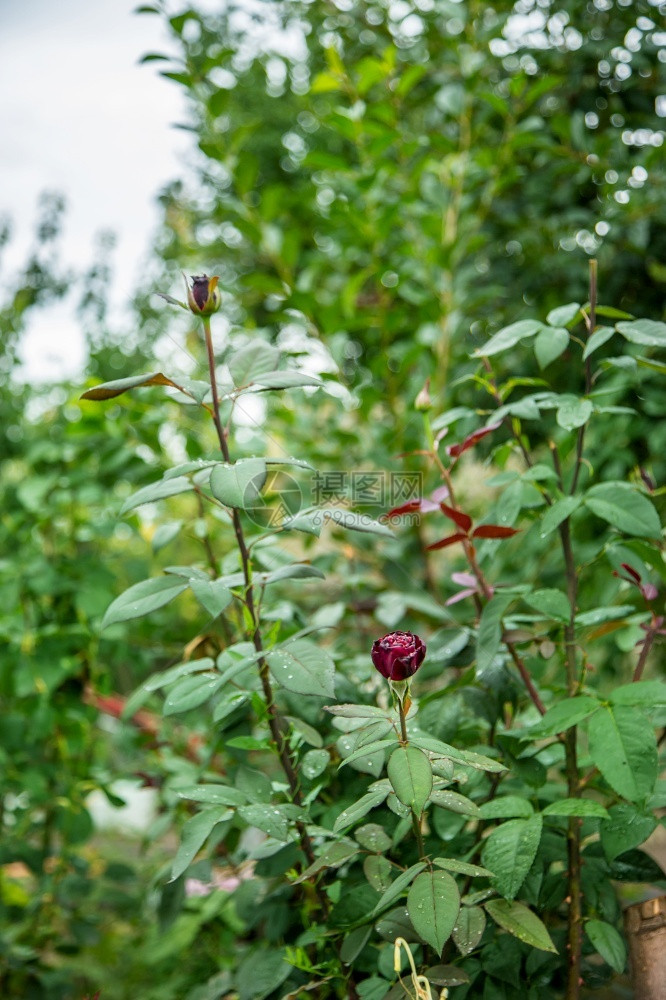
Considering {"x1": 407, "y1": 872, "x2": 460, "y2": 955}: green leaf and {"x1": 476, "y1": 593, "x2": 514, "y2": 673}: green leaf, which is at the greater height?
{"x1": 476, "y1": 593, "x2": 514, "y2": 673}: green leaf

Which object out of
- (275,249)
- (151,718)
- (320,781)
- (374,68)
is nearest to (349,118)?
(374,68)

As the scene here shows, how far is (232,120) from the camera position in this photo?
10.1 ft

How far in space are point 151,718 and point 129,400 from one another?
74 centimetres

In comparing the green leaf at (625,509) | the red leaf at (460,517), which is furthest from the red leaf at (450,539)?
the green leaf at (625,509)

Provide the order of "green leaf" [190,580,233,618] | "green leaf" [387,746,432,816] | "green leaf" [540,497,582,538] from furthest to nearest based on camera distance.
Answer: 1. "green leaf" [540,497,582,538]
2. "green leaf" [190,580,233,618]
3. "green leaf" [387,746,432,816]

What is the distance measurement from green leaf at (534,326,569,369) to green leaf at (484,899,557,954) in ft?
1.55

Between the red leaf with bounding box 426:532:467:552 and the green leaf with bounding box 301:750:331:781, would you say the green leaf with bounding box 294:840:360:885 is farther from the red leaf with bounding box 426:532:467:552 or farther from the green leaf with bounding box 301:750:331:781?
the red leaf with bounding box 426:532:467:552

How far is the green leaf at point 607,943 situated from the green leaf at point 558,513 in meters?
0.34

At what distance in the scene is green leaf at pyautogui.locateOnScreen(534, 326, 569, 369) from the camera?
724 mm

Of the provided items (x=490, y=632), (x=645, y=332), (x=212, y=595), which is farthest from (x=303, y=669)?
(x=645, y=332)

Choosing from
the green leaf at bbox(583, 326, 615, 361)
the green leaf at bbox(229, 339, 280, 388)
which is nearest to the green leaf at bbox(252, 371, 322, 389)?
the green leaf at bbox(229, 339, 280, 388)

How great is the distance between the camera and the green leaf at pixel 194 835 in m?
0.61

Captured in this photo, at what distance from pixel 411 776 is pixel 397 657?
0.08 meters

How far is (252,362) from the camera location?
0.74 meters
